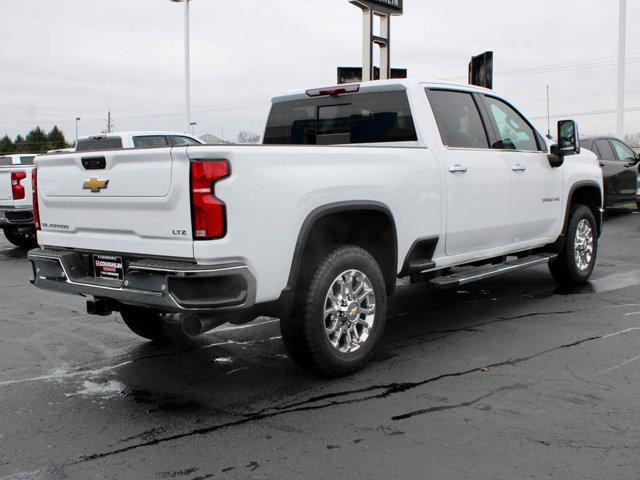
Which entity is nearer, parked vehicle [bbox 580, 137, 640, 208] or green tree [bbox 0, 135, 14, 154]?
parked vehicle [bbox 580, 137, 640, 208]

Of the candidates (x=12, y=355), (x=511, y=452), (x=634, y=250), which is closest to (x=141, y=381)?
(x=12, y=355)

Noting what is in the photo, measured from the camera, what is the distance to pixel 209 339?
236 inches

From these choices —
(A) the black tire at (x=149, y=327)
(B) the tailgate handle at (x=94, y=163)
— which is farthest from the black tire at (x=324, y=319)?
(A) the black tire at (x=149, y=327)

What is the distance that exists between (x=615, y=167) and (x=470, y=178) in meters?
10.6

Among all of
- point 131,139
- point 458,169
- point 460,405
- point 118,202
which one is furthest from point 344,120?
point 131,139

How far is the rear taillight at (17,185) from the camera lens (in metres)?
11.7

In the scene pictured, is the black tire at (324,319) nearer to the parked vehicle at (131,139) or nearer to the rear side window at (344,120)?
the rear side window at (344,120)

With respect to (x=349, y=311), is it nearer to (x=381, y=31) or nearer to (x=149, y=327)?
(x=149, y=327)

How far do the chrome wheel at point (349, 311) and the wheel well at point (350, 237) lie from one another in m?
0.25

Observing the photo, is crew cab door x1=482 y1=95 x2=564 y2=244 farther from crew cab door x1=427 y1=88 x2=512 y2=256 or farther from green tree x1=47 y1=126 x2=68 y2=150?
green tree x1=47 y1=126 x2=68 y2=150

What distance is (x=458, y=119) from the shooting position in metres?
6.07

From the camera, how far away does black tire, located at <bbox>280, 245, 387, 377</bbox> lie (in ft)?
14.8

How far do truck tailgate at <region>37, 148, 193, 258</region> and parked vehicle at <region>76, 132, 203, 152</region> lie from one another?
8460 millimetres

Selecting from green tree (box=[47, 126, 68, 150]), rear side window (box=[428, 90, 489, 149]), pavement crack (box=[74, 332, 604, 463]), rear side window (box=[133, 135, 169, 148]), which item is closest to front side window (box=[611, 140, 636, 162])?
rear side window (box=[133, 135, 169, 148])
